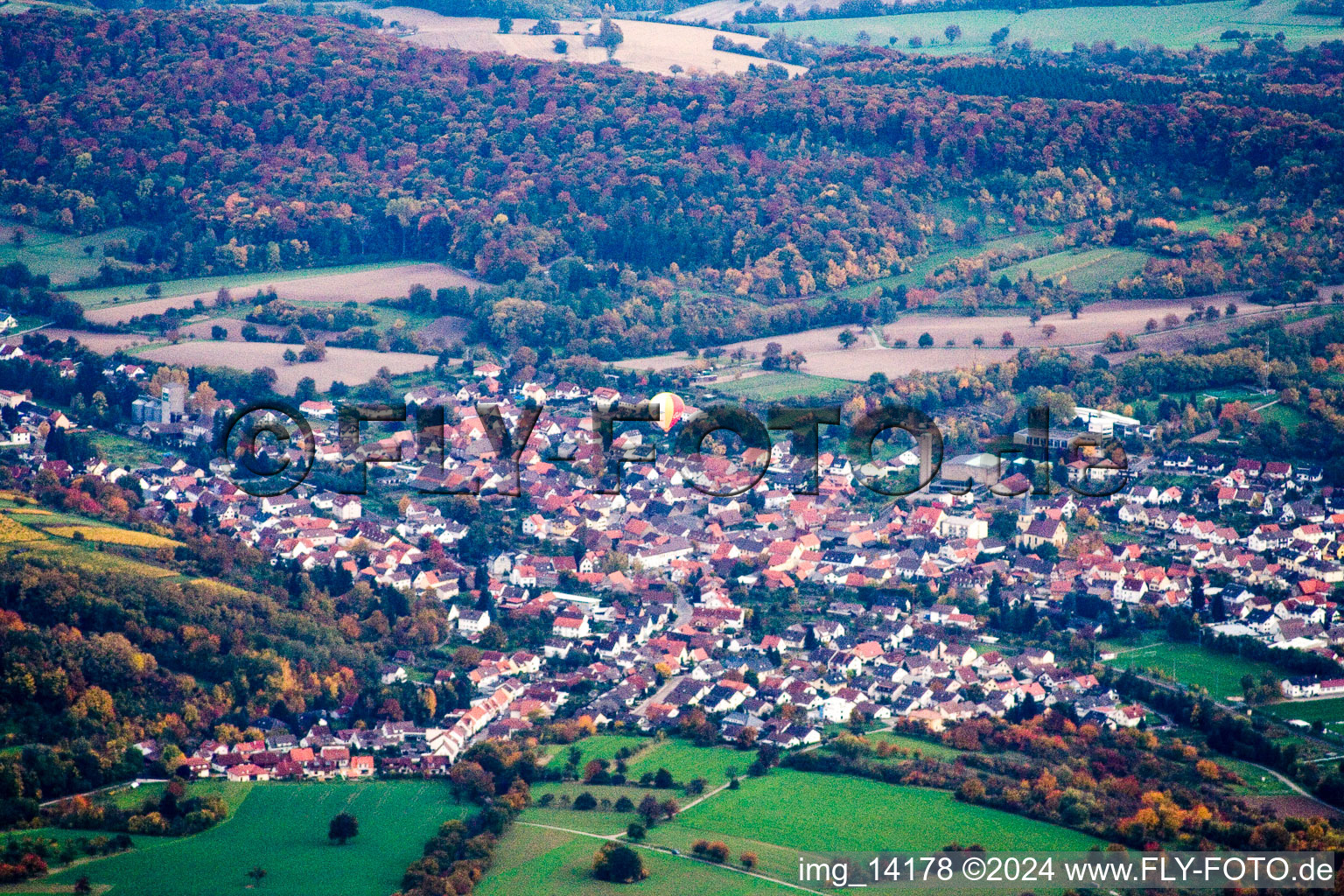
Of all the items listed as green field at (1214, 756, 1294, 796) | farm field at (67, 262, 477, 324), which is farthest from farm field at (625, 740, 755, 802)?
farm field at (67, 262, 477, 324)

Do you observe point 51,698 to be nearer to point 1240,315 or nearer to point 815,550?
point 815,550

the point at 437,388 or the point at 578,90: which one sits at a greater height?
the point at 578,90

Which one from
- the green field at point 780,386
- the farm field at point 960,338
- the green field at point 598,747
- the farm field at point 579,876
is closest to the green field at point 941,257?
the farm field at point 960,338

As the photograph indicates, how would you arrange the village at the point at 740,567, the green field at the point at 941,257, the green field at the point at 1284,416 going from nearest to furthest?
the village at the point at 740,567, the green field at the point at 1284,416, the green field at the point at 941,257

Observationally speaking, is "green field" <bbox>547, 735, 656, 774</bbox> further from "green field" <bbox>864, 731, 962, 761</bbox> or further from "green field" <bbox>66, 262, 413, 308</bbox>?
"green field" <bbox>66, 262, 413, 308</bbox>

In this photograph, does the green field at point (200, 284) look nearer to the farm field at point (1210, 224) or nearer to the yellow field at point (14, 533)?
the yellow field at point (14, 533)

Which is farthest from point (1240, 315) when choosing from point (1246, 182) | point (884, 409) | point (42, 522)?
point (42, 522)
